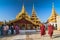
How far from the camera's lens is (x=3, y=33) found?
9.60 meters

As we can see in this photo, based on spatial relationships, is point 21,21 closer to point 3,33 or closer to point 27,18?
point 27,18

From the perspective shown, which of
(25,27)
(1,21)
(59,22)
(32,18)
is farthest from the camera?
(32,18)

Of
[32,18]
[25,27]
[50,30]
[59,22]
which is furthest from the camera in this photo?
[32,18]

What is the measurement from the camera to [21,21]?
15.8 metres

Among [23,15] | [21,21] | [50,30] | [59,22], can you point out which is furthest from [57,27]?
[50,30]

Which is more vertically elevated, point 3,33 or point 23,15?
point 23,15

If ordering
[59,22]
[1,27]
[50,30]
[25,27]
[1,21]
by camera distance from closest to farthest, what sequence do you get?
[50,30] → [1,27] → [1,21] → [59,22] → [25,27]

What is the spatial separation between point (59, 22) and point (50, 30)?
283 inches

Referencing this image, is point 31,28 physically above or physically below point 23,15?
below

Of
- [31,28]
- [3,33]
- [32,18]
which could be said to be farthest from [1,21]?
[32,18]

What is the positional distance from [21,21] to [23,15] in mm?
1927

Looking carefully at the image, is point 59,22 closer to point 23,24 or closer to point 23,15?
point 23,24

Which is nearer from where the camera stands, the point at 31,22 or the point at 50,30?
the point at 50,30

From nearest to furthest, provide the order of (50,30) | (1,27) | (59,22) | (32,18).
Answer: (50,30) < (1,27) < (59,22) < (32,18)
